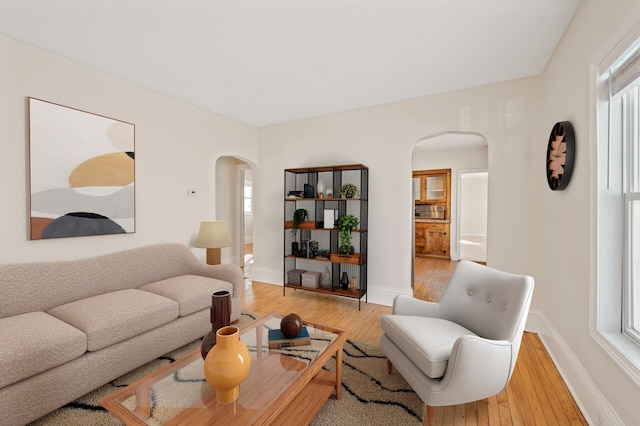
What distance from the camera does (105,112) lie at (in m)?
2.74

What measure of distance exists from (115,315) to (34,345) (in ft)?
1.41

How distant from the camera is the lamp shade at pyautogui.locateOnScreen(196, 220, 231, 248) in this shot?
3.42 m

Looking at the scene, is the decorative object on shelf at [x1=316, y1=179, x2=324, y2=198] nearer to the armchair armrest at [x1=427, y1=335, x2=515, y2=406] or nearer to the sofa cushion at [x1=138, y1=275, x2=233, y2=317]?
the sofa cushion at [x1=138, y1=275, x2=233, y2=317]

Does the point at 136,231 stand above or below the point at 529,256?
above

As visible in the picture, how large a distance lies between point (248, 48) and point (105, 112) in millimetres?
1612

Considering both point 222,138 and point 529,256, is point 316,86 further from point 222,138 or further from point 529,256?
point 529,256

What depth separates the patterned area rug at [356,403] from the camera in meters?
1.60

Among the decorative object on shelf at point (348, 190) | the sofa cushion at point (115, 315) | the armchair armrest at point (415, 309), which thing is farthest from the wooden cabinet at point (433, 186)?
the sofa cushion at point (115, 315)

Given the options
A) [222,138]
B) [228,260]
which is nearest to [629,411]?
[222,138]

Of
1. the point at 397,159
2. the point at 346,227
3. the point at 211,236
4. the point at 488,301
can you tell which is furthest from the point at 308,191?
the point at 488,301

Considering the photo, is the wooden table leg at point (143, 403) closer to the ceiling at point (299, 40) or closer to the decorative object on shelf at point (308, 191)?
the ceiling at point (299, 40)

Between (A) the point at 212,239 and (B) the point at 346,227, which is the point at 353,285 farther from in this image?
(A) the point at 212,239

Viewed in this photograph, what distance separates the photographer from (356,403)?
5.69 ft

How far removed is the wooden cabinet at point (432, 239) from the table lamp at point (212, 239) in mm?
4987
